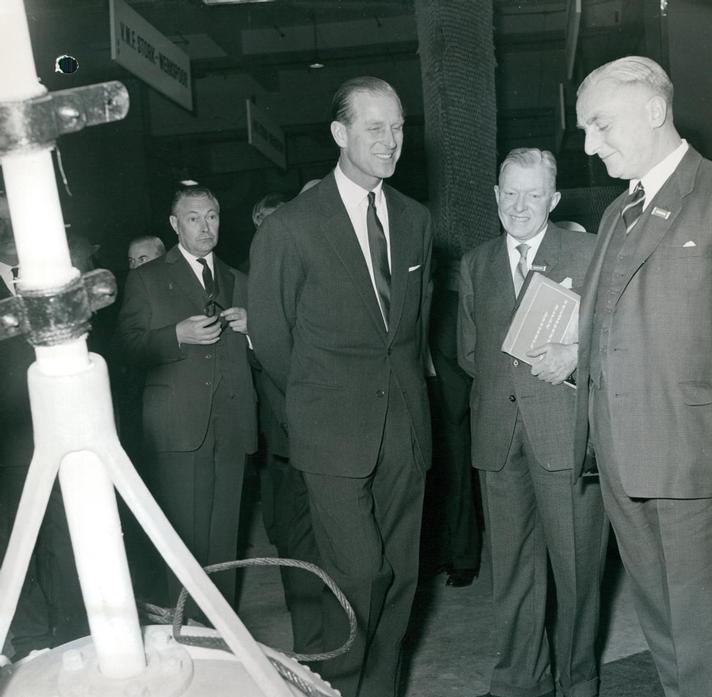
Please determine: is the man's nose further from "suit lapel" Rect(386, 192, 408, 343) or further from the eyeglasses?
the eyeglasses

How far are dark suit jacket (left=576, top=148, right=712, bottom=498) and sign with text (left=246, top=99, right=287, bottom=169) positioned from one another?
6749 mm

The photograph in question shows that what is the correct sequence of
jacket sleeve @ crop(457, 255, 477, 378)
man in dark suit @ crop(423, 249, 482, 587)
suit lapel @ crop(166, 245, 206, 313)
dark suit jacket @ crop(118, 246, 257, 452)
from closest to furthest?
jacket sleeve @ crop(457, 255, 477, 378) < dark suit jacket @ crop(118, 246, 257, 452) < suit lapel @ crop(166, 245, 206, 313) < man in dark suit @ crop(423, 249, 482, 587)

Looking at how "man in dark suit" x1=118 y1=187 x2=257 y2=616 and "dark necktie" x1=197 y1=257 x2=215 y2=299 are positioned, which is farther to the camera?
"dark necktie" x1=197 y1=257 x2=215 y2=299

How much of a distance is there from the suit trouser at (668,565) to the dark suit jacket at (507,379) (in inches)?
11.3

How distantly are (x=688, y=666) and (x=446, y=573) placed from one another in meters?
1.79

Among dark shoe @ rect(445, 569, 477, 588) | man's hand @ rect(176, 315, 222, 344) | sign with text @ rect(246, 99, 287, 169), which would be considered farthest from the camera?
sign with text @ rect(246, 99, 287, 169)

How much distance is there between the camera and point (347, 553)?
A: 8.85 ft

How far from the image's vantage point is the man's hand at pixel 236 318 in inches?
140

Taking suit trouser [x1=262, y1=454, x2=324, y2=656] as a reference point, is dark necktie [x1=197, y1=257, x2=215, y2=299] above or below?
above

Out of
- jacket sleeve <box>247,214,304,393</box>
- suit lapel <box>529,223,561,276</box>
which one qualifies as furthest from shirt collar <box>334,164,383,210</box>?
suit lapel <box>529,223,561,276</box>

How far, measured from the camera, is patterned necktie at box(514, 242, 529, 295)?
287 centimetres

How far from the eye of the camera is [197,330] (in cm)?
344

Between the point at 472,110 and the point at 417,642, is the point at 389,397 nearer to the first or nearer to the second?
the point at 417,642

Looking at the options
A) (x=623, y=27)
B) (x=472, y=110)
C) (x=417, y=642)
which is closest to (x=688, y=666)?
(x=417, y=642)
